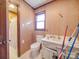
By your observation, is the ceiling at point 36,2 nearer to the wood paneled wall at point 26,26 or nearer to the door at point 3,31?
the wood paneled wall at point 26,26

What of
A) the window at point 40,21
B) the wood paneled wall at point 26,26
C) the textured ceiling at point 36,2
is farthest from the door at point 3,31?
the window at point 40,21

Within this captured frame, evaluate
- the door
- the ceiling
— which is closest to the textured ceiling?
the ceiling

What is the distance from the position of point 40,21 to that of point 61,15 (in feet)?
3.80

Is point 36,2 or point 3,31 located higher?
point 36,2

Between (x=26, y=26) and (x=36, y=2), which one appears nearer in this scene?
(x=36, y=2)

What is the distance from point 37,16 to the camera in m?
4.51

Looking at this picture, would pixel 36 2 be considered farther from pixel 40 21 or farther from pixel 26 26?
pixel 26 26

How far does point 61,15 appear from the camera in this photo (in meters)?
3.50

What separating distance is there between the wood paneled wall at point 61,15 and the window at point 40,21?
250mm

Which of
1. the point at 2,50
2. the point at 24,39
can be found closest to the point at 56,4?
the point at 24,39

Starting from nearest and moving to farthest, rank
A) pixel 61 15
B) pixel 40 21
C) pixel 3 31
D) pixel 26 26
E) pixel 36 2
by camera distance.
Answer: pixel 3 31 < pixel 61 15 < pixel 36 2 < pixel 26 26 < pixel 40 21

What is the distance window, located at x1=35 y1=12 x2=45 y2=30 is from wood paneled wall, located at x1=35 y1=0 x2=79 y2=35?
250mm

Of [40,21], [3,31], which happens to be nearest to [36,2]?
[40,21]

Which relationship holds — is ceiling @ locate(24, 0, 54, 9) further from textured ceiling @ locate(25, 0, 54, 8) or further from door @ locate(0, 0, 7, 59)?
door @ locate(0, 0, 7, 59)
